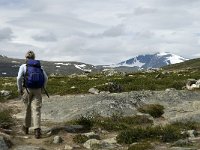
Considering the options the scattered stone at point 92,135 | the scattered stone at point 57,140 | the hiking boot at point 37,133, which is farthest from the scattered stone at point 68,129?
the scattered stone at point 92,135

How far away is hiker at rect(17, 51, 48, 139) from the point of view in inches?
648

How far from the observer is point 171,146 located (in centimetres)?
1501

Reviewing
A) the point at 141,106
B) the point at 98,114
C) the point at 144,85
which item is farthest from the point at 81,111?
the point at 144,85

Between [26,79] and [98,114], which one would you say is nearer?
[26,79]

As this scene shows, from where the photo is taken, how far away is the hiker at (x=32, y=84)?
648 inches

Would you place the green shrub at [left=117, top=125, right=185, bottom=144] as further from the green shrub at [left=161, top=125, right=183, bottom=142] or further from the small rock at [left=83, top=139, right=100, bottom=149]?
the small rock at [left=83, top=139, right=100, bottom=149]

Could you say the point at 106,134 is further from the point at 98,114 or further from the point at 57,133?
the point at 98,114

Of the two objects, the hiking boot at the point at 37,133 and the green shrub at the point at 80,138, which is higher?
the hiking boot at the point at 37,133

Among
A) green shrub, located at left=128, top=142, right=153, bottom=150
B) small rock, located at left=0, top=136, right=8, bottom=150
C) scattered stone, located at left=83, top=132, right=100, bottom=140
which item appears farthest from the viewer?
scattered stone, located at left=83, top=132, right=100, bottom=140

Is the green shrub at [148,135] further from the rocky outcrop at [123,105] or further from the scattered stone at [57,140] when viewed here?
the rocky outcrop at [123,105]

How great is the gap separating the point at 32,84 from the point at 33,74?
0.45 metres

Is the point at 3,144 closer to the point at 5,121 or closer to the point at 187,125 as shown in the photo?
the point at 5,121

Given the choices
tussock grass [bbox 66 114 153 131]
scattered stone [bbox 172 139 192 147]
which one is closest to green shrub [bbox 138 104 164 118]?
tussock grass [bbox 66 114 153 131]

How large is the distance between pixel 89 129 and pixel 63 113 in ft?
19.7
